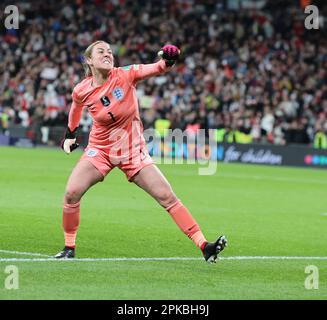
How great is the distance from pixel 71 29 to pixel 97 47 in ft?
101

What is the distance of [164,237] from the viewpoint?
14.1 meters

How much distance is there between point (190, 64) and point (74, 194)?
92.1ft

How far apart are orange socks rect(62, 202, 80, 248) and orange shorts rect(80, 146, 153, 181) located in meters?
0.49

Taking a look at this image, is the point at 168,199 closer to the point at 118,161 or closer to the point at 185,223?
the point at 185,223

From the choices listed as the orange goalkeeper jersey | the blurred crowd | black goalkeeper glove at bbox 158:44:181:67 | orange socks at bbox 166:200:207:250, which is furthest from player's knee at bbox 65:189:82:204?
the blurred crowd

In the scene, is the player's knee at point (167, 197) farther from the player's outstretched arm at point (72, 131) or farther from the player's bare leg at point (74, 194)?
the player's outstretched arm at point (72, 131)

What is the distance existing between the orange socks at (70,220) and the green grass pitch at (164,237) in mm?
392

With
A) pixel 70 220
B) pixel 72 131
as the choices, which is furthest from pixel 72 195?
pixel 72 131

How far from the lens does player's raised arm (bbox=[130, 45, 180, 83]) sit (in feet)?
34.9

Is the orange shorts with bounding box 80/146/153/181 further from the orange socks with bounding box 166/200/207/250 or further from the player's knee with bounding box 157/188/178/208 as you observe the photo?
the orange socks with bounding box 166/200/207/250

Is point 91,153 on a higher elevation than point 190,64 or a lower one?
lower

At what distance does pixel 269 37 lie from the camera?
39906 millimetres

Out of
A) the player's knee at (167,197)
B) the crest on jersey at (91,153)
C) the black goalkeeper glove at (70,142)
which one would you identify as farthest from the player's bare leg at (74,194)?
the player's knee at (167,197)

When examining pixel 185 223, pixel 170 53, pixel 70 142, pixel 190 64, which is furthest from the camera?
pixel 190 64
